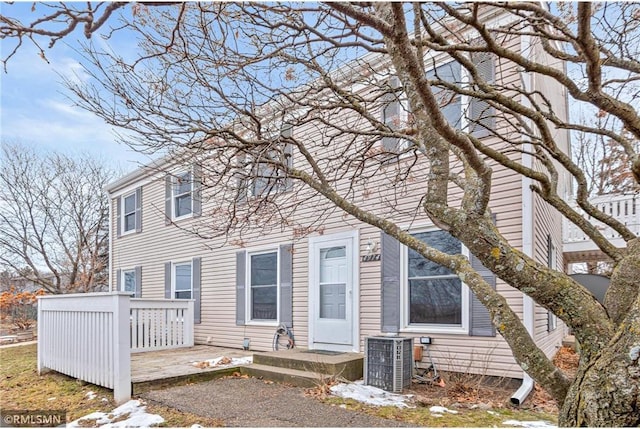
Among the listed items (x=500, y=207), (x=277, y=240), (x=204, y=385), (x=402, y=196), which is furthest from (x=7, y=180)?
(x=500, y=207)

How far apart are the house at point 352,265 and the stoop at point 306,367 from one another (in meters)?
0.75

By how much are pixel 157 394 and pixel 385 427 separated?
291cm

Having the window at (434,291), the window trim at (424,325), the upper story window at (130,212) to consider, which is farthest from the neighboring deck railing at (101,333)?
the upper story window at (130,212)

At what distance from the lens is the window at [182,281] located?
1077 cm

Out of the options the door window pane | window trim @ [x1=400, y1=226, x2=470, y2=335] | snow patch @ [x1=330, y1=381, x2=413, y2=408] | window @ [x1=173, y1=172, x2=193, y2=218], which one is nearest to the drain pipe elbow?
window trim @ [x1=400, y1=226, x2=470, y2=335]

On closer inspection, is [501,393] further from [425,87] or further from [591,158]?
[591,158]

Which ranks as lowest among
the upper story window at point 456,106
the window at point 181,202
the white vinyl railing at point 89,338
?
the white vinyl railing at point 89,338

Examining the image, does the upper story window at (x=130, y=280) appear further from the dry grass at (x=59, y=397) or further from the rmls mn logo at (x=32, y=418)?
the rmls mn logo at (x=32, y=418)

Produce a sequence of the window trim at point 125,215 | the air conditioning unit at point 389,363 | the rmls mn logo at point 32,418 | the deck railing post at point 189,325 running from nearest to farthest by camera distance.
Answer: the rmls mn logo at point 32,418, the air conditioning unit at point 389,363, the deck railing post at point 189,325, the window trim at point 125,215

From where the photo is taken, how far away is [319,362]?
5762 mm

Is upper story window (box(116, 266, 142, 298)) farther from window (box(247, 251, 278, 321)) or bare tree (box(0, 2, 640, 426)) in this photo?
bare tree (box(0, 2, 640, 426))

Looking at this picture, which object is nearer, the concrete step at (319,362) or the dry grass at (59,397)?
the dry grass at (59,397)

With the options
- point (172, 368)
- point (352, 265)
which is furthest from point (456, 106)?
point (172, 368)

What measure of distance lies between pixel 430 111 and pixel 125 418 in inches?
169
